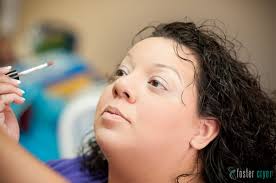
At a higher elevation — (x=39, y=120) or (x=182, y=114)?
(x=182, y=114)

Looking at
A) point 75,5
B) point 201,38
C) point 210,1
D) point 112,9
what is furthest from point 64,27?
point 201,38

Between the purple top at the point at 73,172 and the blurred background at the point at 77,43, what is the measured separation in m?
0.33

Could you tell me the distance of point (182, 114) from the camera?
946 millimetres

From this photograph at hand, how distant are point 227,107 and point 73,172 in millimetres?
507

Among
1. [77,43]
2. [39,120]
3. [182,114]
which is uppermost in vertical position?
[182,114]

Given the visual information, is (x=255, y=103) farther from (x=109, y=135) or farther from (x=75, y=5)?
(x=75, y=5)

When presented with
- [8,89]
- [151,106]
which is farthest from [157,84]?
[8,89]

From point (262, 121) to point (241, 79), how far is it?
0.12 m

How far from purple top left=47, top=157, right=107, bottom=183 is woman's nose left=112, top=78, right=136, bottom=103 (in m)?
0.36

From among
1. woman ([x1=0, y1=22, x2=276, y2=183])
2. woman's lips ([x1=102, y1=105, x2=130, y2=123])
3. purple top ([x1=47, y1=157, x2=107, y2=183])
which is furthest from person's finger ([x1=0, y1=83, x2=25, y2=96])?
purple top ([x1=47, y1=157, x2=107, y2=183])

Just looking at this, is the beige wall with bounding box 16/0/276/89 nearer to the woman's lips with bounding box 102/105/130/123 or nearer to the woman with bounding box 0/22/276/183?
the woman with bounding box 0/22/276/183

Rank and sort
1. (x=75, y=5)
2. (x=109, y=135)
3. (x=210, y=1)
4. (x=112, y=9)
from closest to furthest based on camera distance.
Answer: (x=109, y=135), (x=210, y=1), (x=112, y=9), (x=75, y=5)

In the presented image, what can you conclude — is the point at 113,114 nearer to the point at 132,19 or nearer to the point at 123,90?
the point at 123,90

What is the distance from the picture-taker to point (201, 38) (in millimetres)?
1051
